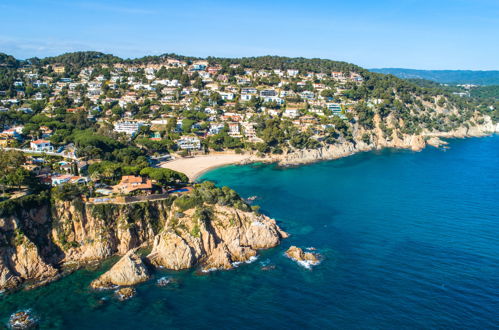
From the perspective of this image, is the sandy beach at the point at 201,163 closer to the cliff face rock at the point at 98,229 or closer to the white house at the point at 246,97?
the cliff face rock at the point at 98,229

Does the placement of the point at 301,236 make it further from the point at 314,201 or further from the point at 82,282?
the point at 82,282

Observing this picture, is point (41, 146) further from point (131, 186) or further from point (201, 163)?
point (131, 186)

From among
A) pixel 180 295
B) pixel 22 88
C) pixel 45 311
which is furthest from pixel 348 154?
pixel 22 88

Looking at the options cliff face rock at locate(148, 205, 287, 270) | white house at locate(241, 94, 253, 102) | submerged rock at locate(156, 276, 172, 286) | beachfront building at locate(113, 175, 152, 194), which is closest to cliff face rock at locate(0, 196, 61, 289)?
beachfront building at locate(113, 175, 152, 194)

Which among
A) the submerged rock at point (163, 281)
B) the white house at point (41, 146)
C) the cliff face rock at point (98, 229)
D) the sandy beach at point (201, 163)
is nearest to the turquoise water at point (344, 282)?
the submerged rock at point (163, 281)

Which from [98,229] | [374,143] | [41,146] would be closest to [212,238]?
[98,229]
